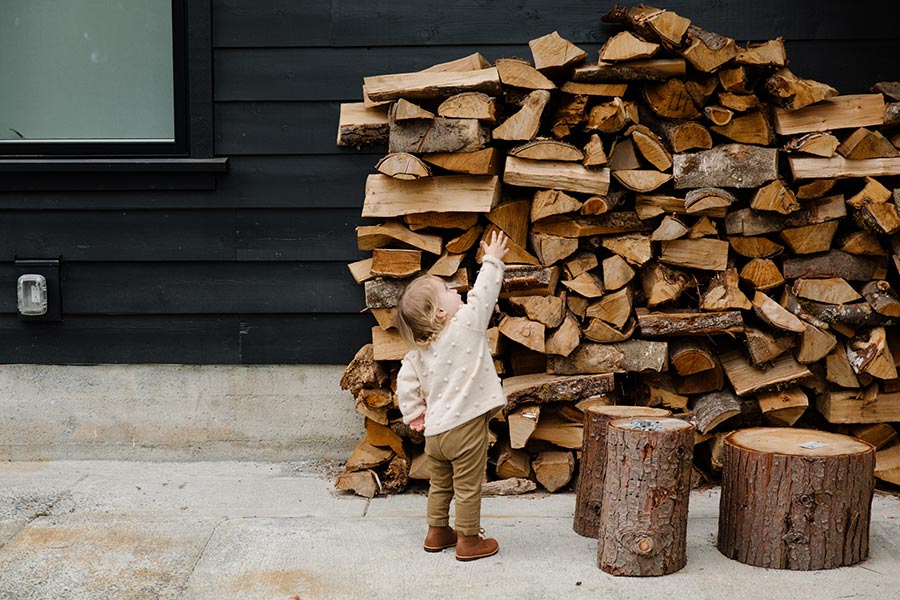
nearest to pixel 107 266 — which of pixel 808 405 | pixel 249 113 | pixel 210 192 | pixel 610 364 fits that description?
pixel 210 192

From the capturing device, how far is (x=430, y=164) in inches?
172

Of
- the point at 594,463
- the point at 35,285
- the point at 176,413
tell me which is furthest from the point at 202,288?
the point at 594,463


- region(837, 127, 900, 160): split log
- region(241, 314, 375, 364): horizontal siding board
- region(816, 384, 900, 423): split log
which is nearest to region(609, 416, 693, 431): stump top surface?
region(816, 384, 900, 423): split log

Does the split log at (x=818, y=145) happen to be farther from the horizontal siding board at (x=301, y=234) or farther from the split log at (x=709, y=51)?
the horizontal siding board at (x=301, y=234)

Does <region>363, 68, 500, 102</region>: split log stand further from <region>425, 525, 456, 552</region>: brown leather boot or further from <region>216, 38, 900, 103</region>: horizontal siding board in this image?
<region>425, 525, 456, 552</region>: brown leather boot

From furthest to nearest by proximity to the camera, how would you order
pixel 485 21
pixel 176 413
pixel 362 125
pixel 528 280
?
pixel 176 413, pixel 485 21, pixel 362 125, pixel 528 280

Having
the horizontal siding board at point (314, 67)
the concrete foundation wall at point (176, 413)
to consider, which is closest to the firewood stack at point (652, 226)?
the horizontal siding board at point (314, 67)

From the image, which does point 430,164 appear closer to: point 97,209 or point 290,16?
point 290,16

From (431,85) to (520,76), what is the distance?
0.39 metres

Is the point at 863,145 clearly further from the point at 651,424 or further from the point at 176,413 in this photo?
the point at 176,413

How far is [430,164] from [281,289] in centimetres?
111

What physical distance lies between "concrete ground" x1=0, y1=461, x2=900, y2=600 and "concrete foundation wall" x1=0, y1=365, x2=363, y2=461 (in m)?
0.25

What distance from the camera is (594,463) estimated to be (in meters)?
3.94

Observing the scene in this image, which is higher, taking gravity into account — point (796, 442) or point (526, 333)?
point (526, 333)
